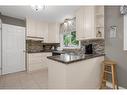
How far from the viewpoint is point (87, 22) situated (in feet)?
10.5

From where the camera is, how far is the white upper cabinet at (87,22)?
119 inches

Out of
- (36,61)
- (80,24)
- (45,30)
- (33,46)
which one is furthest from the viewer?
(45,30)

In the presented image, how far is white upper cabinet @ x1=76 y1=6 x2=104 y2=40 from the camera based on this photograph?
9.95 feet

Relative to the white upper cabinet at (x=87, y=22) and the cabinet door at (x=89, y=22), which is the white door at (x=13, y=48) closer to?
the white upper cabinet at (x=87, y=22)

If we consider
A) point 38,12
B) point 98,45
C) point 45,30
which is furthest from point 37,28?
point 98,45

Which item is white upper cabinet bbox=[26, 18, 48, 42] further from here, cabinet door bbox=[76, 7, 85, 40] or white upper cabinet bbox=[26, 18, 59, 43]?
cabinet door bbox=[76, 7, 85, 40]

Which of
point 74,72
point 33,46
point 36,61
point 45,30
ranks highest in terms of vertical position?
point 45,30

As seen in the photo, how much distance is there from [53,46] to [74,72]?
3.94 meters

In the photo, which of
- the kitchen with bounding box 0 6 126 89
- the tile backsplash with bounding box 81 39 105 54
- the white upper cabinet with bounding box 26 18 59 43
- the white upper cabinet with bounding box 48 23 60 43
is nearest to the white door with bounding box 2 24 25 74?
the kitchen with bounding box 0 6 126 89

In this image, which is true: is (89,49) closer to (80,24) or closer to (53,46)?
(80,24)

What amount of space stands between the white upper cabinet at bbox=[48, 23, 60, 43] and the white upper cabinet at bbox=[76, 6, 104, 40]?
6.60 feet

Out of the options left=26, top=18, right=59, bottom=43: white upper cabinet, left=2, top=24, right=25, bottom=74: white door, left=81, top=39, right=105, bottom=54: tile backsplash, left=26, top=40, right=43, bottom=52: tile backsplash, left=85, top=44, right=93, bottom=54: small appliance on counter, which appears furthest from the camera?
left=26, top=40, right=43, bottom=52: tile backsplash
